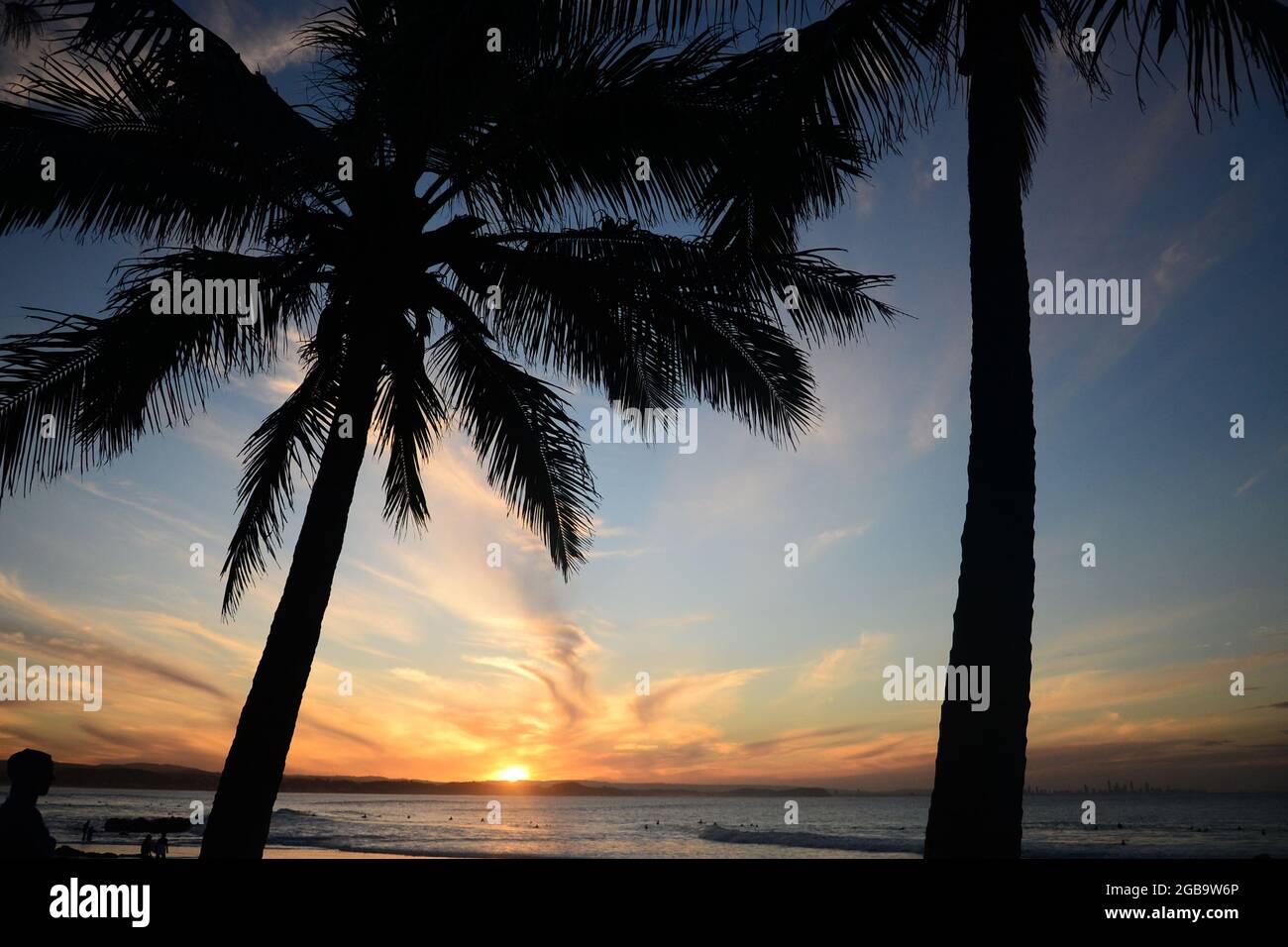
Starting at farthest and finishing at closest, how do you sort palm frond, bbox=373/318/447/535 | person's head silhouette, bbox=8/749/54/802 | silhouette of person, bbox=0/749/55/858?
palm frond, bbox=373/318/447/535
person's head silhouette, bbox=8/749/54/802
silhouette of person, bbox=0/749/55/858

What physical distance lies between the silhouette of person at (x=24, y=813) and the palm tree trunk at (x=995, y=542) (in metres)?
4.10

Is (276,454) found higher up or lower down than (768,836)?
higher up

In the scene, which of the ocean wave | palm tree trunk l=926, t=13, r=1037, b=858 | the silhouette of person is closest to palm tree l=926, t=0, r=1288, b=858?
palm tree trunk l=926, t=13, r=1037, b=858

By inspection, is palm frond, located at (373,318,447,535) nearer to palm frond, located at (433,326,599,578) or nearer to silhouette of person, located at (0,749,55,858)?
palm frond, located at (433,326,599,578)

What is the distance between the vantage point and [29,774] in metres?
3.74

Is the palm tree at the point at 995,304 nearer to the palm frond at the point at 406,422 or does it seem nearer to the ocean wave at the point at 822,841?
the palm frond at the point at 406,422

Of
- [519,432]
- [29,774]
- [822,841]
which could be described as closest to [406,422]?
[519,432]

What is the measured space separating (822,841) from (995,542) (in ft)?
168

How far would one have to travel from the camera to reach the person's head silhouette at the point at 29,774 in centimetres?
363

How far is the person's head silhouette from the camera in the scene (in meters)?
3.63

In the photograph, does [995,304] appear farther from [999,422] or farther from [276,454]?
[276,454]

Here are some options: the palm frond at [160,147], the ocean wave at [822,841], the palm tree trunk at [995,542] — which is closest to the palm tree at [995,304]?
the palm tree trunk at [995,542]
